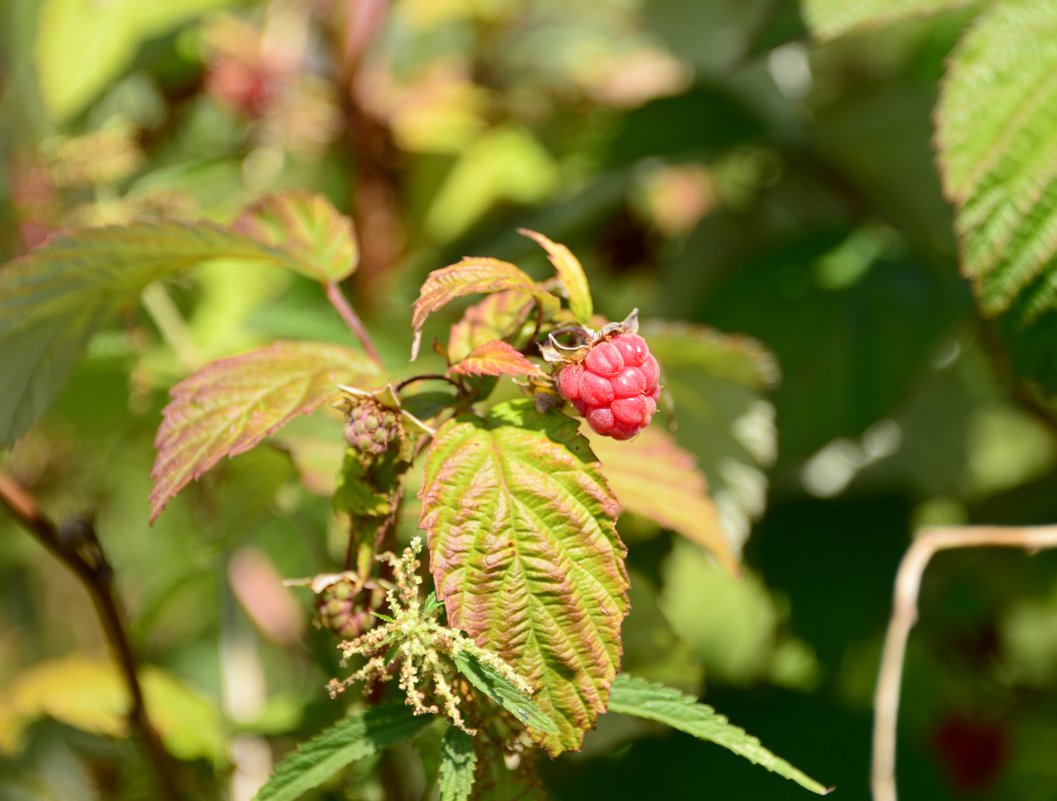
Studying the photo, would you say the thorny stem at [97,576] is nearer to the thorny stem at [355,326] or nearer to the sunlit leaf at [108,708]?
the sunlit leaf at [108,708]

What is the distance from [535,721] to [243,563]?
86 centimetres

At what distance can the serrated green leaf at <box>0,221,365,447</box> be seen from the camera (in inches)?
24.8

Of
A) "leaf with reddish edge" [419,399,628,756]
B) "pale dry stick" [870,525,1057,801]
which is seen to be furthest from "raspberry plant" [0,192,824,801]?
"pale dry stick" [870,525,1057,801]

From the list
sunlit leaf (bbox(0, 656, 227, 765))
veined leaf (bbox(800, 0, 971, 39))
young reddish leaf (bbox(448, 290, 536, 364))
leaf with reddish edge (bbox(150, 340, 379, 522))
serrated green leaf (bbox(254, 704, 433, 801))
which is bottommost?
sunlit leaf (bbox(0, 656, 227, 765))

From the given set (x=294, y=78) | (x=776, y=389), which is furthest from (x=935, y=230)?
(x=294, y=78)

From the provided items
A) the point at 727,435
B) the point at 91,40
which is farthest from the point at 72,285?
the point at 91,40

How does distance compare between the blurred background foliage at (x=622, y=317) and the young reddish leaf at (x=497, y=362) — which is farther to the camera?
the blurred background foliage at (x=622, y=317)

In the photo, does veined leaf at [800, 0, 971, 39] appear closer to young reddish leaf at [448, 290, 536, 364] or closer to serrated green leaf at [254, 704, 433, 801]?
young reddish leaf at [448, 290, 536, 364]

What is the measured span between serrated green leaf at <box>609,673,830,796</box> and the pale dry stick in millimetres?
106

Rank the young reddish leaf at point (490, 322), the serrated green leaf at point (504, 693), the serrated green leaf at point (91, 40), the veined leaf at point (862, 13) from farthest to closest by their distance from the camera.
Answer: the serrated green leaf at point (91, 40), the veined leaf at point (862, 13), the young reddish leaf at point (490, 322), the serrated green leaf at point (504, 693)

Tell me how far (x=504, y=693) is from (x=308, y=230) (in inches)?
13.0

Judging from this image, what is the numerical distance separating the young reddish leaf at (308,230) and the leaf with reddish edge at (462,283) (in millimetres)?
130

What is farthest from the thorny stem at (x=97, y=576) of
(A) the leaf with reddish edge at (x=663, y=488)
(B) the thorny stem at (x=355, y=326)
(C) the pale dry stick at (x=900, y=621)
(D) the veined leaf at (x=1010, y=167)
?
(D) the veined leaf at (x=1010, y=167)

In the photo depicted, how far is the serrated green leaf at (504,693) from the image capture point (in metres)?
0.49
